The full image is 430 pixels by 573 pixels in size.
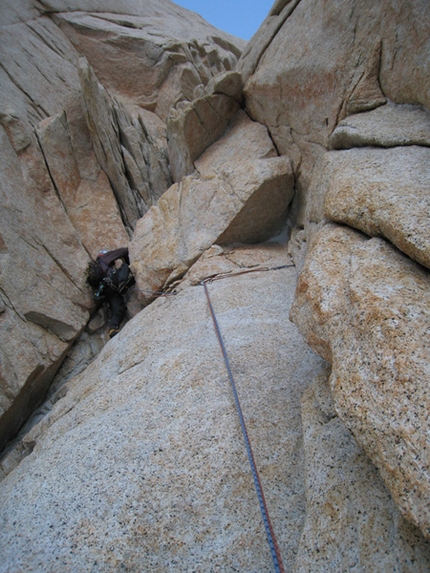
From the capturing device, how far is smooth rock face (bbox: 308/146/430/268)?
325cm

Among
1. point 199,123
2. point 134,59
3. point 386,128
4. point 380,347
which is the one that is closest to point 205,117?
point 199,123

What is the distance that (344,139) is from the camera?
20.1ft

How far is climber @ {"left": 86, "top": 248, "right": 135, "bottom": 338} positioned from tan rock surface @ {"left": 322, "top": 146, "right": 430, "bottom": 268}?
7299mm

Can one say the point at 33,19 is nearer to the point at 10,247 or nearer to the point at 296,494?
the point at 10,247

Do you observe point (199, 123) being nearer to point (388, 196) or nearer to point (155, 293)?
point (155, 293)

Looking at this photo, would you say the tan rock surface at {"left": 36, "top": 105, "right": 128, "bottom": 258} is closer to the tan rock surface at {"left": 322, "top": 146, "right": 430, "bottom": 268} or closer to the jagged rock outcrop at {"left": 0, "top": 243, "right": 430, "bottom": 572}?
the jagged rock outcrop at {"left": 0, "top": 243, "right": 430, "bottom": 572}

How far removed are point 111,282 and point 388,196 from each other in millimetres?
8243

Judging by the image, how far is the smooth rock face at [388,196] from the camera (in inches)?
128

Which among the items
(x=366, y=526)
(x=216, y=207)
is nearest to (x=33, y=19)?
(x=216, y=207)

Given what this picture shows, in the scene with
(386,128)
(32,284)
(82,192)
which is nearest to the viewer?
(386,128)

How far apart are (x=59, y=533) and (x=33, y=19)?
915 inches

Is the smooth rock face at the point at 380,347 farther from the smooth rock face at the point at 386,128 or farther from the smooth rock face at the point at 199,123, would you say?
the smooth rock face at the point at 199,123

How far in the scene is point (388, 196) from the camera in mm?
3736

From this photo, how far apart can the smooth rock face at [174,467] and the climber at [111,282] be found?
14.0ft
